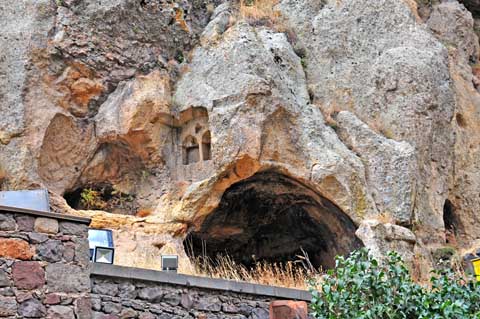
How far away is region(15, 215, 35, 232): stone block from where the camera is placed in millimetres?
6473

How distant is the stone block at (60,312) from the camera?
642cm

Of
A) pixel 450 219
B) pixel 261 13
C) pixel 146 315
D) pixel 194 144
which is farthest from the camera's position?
pixel 450 219

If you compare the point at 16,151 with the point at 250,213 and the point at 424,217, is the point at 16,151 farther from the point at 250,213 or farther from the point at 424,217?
the point at 424,217

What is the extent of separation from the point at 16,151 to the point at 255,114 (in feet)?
13.9

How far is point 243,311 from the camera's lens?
27.3 ft

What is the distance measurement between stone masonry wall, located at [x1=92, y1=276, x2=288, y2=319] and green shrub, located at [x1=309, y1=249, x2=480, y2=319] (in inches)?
53.6

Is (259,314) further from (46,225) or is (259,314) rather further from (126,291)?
(46,225)

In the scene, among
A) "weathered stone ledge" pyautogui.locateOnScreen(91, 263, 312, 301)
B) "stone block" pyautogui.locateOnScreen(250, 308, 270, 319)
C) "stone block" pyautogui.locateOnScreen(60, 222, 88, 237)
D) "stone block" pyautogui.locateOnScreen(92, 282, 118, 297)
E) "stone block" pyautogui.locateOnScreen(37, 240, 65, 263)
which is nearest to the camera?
"stone block" pyautogui.locateOnScreen(37, 240, 65, 263)

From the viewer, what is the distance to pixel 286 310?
8.52m

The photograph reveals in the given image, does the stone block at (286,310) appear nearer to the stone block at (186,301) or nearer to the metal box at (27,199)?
the stone block at (186,301)

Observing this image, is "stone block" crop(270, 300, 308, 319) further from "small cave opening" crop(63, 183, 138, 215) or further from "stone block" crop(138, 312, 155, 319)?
"small cave opening" crop(63, 183, 138, 215)

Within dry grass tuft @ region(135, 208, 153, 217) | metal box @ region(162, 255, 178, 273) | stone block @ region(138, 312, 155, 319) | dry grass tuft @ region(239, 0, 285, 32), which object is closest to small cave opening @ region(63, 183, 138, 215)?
dry grass tuft @ region(135, 208, 153, 217)

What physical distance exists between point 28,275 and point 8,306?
0.33m

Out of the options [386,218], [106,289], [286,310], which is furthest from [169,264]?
[386,218]
